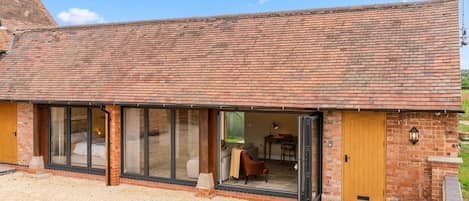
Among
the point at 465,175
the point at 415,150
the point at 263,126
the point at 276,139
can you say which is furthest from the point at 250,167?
the point at 465,175

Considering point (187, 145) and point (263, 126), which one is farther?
point (263, 126)

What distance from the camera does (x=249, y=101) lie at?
944 cm

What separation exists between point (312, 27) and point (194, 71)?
3568mm

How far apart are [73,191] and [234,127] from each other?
4996mm

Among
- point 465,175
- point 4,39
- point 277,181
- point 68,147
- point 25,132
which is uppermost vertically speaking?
point 4,39

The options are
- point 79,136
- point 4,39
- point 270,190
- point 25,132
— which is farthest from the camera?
Result: point 4,39

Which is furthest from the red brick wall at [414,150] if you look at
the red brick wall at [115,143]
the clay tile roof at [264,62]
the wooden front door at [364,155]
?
the red brick wall at [115,143]

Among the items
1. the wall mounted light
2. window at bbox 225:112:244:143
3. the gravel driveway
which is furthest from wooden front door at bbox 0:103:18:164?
the wall mounted light

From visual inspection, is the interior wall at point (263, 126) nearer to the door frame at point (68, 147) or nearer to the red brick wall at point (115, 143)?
the red brick wall at point (115, 143)

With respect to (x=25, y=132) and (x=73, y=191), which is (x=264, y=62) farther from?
(x=25, y=132)

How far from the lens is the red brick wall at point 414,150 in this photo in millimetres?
8141

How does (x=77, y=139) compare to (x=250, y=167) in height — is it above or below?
above

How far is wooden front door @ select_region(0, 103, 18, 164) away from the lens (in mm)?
12875

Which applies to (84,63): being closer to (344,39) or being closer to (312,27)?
(312,27)
